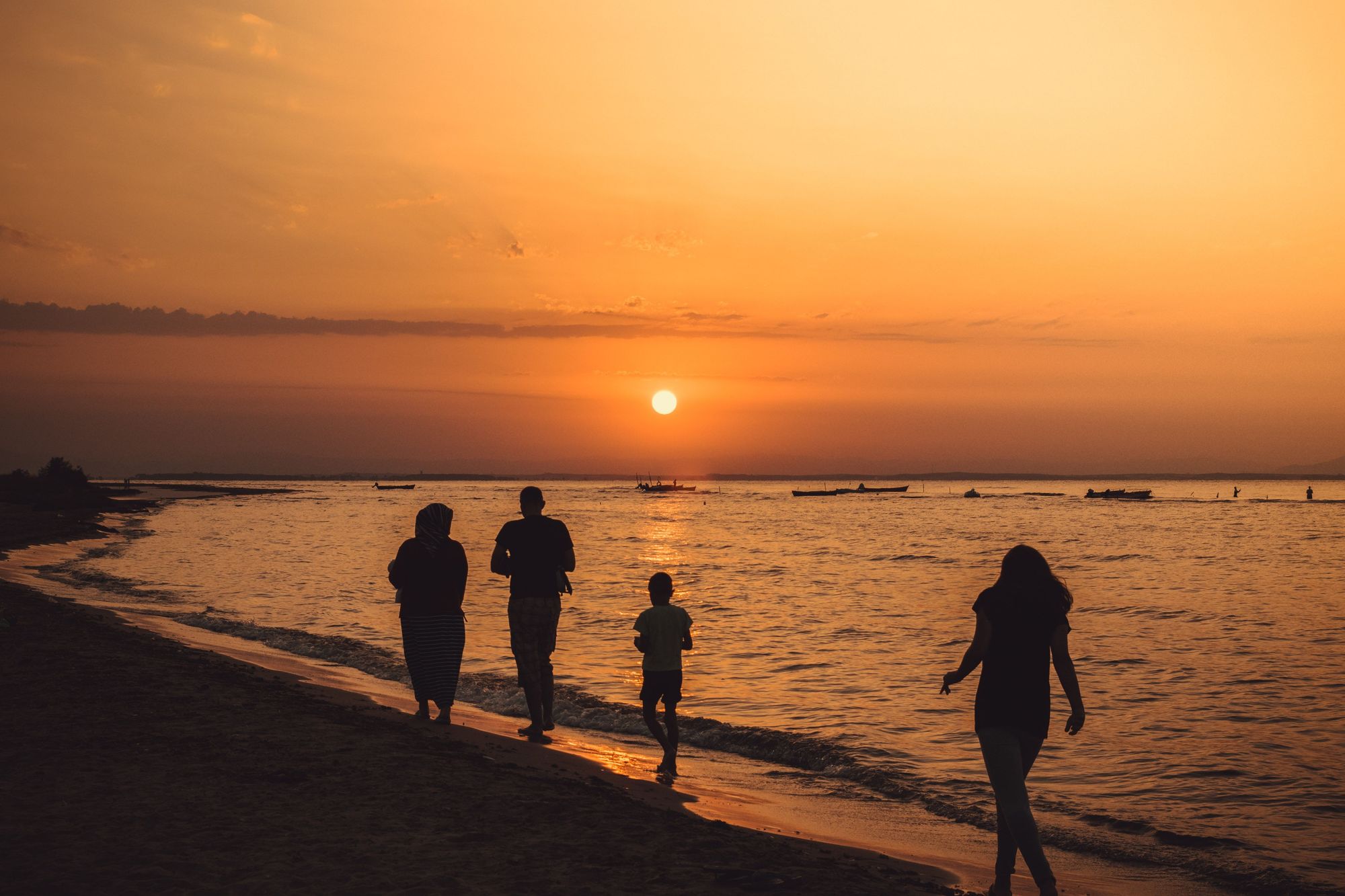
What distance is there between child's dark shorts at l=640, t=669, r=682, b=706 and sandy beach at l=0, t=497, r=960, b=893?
2.58 feet

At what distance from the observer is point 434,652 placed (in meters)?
10.0

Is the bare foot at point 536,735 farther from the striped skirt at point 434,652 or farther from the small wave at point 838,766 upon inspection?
the small wave at point 838,766

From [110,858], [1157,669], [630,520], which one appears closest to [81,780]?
[110,858]

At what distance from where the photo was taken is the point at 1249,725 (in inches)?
480

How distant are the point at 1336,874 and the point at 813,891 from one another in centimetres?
455

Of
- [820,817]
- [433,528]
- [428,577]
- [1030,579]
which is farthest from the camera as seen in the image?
[428,577]

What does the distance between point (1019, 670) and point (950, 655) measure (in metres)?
12.4

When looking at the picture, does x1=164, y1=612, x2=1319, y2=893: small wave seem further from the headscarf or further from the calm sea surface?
the headscarf

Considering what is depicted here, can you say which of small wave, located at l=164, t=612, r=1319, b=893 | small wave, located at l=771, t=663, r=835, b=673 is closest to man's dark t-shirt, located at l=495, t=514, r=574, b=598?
small wave, located at l=164, t=612, r=1319, b=893

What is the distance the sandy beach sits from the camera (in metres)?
5.22

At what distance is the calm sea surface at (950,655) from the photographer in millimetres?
8938

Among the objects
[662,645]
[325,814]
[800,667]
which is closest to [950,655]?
[800,667]

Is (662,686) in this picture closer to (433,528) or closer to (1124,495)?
(433,528)

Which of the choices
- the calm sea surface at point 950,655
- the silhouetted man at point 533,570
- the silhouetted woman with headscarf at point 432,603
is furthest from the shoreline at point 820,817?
the silhouetted man at point 533,570
